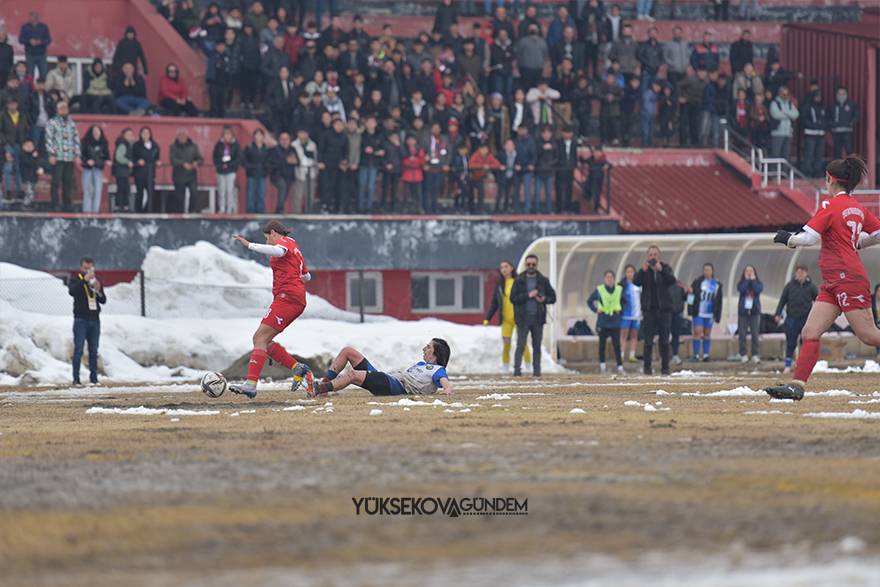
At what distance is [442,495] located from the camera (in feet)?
28.2

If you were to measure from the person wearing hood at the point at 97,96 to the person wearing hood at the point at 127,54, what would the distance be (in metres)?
0.51

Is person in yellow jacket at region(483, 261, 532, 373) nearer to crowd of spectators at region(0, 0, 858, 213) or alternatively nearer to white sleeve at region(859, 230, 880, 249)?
crowd of spectators at region(0, 0, 858, 213)

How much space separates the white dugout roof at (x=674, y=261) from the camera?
109 ft

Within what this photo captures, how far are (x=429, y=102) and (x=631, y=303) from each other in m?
7.94

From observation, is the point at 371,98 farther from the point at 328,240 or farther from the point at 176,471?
the point at 176,471

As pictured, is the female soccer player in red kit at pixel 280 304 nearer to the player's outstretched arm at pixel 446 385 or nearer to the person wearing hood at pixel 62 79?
the player's outstretched arm at pixel 446 385

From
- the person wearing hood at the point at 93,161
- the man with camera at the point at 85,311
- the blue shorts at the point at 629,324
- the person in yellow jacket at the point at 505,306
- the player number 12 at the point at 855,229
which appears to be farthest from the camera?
the person wearing hood at the point at 93,161

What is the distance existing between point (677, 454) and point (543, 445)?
1.10m

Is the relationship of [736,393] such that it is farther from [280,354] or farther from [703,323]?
[703,323]

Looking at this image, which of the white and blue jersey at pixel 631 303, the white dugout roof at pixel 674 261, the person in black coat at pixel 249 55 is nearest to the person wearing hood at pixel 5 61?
the person in black coat at pixel 249 55

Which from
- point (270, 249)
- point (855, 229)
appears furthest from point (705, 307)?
point (855, 229)

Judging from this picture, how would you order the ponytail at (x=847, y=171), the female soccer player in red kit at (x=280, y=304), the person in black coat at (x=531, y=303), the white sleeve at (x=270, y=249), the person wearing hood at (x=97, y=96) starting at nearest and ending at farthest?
1. the ponytail at (x=847, y=171)
2. the white sleeve at (x=270, y=249)
3. the female soccer player in red kit at (x=280, y=304)
4. the person in black coat at (x=531, y=303)
5. the person wearing hood at (x=97, y=96)

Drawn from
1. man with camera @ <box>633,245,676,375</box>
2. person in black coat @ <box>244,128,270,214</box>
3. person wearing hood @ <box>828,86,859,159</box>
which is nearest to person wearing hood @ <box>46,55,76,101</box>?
person in black coat @ <box>244,128,270,214</box>

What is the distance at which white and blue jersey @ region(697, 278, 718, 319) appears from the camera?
33.4 m
